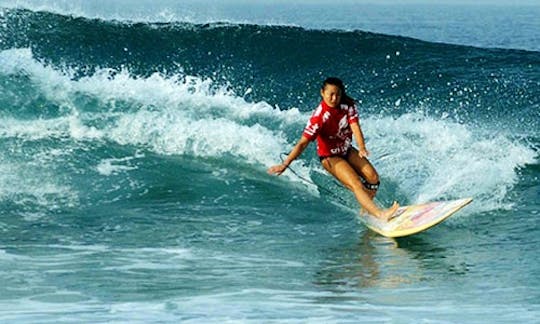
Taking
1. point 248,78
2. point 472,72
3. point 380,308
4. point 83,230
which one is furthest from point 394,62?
point 380,308

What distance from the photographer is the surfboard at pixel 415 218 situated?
9.03 meters

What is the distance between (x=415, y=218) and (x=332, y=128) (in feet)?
3.91

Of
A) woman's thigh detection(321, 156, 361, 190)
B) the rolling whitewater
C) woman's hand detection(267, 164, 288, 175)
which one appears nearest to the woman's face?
woman's thigh detection(321, 156, 361, 190)

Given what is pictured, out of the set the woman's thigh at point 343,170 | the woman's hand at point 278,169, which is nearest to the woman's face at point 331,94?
the woman's thigh at point 343,170

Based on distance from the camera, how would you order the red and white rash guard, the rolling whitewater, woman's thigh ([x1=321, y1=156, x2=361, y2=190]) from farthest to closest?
woman's thigh ([x1=321, y1=156, x2=361, y2=190])
the red and white rash guard
the rolling whitewater

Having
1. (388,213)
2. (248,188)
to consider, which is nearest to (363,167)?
(388,213)

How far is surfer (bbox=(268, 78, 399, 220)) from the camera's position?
30.8ft

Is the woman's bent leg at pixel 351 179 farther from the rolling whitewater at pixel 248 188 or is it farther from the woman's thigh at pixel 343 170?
the rolling whitewater at pixel 248 188

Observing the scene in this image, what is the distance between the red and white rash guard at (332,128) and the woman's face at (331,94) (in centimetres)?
9

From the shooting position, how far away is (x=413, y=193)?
36.5 ft

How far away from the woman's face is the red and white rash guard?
9 centimetres

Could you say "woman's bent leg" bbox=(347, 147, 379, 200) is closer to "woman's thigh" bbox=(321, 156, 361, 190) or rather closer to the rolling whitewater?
"woman's thigh" bbox=(321, 156, 361, 190)

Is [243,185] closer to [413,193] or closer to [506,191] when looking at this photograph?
[413,193]

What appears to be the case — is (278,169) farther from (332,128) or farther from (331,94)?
(331,94)
